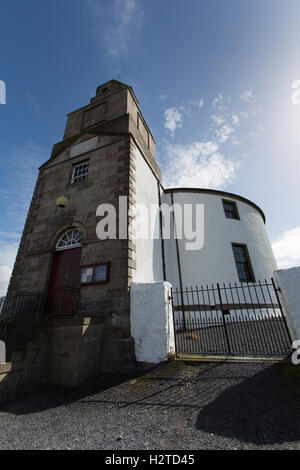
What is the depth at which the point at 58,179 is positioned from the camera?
35.1 feet

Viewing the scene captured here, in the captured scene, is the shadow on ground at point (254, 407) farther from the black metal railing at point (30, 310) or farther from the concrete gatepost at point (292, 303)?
the black metal railing at point (30, 310)

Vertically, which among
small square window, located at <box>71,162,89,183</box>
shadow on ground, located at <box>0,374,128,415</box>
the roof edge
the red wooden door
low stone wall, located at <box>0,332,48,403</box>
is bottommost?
shadow on ground, located at <box>0,374,128,415</box>

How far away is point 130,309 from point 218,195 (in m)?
12.3

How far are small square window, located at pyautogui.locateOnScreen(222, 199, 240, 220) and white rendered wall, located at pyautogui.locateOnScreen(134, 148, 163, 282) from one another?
20.9 feet

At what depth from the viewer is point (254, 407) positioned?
11.5ft

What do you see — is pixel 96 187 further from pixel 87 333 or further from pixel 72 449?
pixel 72 449

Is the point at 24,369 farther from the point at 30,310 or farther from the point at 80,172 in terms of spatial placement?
the point at 80,172

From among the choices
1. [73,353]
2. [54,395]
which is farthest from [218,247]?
[54,395]

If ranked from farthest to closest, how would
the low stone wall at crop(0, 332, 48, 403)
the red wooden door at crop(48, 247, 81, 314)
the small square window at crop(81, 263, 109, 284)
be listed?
the red wooden door at crop(48, 247, 81, 314)
the small square window at crop(81, 263, 109, 284)
the low stone wall at crop(0, 332, 48, 403)

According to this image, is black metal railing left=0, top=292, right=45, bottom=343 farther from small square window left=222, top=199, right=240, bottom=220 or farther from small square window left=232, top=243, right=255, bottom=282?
small square window left=222, top=199, right=240, bottom=220

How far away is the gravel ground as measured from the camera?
2.84 m

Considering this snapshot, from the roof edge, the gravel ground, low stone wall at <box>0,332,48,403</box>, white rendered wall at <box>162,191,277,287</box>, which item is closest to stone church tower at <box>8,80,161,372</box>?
low stone wall at <box>0,332,48,403</box>

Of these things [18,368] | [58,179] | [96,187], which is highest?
[58,179]
